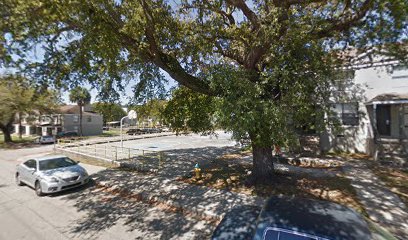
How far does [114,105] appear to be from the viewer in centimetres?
1162

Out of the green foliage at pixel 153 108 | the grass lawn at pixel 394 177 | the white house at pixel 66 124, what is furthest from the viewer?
the white house at pixel 66 124

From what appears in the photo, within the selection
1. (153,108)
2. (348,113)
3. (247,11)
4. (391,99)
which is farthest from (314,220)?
(348,113)

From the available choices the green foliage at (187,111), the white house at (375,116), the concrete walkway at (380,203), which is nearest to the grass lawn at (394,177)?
the concrete walkway at (380,203)

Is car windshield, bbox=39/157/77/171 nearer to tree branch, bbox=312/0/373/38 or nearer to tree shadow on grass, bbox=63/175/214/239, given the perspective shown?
tree shadow on grass, bbox=63/175/214/239

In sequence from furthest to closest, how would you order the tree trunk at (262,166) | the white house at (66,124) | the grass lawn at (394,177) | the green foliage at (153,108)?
1. the white house at (66,124)
2. the green foliage at (153,108)
3. the tree trunk at (262,166)
4. the grass lawn at (394,177)

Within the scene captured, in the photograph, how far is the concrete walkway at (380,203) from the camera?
17.8ft

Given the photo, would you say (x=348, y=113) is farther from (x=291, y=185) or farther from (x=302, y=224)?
(x=302, y=224)

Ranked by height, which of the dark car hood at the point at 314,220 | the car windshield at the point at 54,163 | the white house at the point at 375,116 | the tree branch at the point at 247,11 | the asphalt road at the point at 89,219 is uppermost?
the tree branch at the point at 247,11

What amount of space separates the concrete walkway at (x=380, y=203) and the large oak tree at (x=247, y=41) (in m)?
3.08

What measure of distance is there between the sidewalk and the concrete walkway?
309 cm

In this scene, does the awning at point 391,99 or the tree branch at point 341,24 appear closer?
the tree branch at point 341,24

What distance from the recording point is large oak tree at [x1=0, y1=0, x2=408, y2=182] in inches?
241

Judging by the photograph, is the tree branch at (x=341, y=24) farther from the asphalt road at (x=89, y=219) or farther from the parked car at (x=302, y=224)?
the asphalt road at (x=89, y=219)

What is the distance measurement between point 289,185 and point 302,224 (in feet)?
18.7
